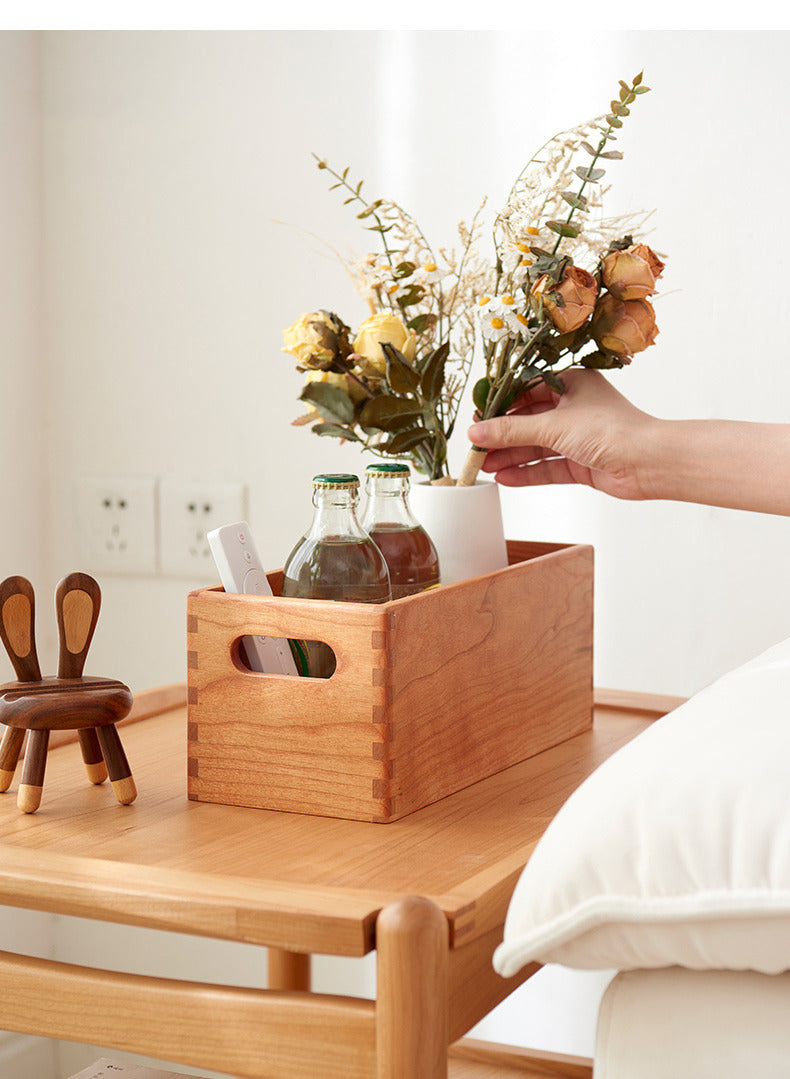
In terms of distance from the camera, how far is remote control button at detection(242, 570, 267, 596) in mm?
816

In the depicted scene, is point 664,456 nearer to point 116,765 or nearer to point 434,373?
point 434,373

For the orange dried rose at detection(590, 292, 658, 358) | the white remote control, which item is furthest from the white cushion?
the orange dried rose at detection(590, 292, 658, 358)

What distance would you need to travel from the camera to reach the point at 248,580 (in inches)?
32.3

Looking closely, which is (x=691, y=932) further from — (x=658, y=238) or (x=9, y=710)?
(x=658, y=238)

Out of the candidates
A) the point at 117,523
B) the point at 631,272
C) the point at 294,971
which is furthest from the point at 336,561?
the point at 117,523

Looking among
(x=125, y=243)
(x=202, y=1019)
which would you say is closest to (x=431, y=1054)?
(x=202, y=1019)

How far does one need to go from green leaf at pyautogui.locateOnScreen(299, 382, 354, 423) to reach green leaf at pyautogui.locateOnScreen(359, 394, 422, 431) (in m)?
0.01

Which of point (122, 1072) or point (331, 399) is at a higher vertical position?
point (331, 399)

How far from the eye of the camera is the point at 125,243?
1.47 metres

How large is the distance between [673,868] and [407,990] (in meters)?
0.13

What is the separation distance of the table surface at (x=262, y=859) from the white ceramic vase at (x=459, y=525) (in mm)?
142

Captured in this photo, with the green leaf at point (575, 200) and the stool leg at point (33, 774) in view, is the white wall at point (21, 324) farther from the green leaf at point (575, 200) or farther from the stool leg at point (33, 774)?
the green leaf at point (575, 200)

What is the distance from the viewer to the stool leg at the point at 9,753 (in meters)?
0.79

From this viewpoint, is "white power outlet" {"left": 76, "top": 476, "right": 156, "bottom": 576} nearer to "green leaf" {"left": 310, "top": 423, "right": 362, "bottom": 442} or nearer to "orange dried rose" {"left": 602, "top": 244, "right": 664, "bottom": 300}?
"green leaf" {"left": 310, "top": 423, "right": 362, "bottom": 442}
